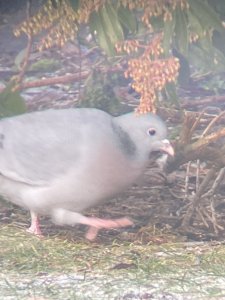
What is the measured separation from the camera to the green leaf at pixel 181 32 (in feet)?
7.43

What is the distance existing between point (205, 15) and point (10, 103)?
51 cm

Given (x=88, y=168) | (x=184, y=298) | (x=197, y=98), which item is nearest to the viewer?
(x=184, y=298)

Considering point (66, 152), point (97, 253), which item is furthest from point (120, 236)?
point (66, 152)

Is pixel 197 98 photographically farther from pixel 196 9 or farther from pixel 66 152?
pixel 66 152

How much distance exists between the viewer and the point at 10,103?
92.3 inches

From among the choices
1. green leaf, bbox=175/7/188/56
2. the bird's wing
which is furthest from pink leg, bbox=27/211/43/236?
green leaf, bbox=175/7/188/56

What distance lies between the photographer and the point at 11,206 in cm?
239

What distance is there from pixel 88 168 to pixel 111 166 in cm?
5

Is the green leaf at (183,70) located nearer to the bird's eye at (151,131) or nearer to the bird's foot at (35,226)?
the bird's eye at (151,131)

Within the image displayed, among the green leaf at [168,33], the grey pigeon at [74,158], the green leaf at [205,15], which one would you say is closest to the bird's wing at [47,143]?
the grey pigeon at [74,158]

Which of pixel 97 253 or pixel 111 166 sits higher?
pixel 111 166

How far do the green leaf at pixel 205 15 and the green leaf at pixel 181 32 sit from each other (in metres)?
0.03

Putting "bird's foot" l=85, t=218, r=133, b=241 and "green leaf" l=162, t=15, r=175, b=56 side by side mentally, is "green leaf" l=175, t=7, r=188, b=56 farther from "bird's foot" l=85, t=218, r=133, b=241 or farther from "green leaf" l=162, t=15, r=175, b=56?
"bird's foot" l=85, t=218, r=133, b=241

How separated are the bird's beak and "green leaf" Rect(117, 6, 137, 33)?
0.89 ft
